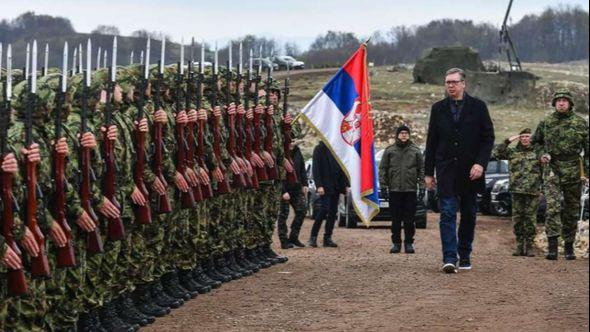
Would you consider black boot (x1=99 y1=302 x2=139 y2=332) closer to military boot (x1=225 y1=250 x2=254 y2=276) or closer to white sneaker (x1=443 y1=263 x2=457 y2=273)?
military boot (x1=225 y1=250 x2=254 y2=276)

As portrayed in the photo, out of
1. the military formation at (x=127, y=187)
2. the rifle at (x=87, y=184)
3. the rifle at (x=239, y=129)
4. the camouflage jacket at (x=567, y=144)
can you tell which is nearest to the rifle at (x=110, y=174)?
the military formation at (x=127, y=187)

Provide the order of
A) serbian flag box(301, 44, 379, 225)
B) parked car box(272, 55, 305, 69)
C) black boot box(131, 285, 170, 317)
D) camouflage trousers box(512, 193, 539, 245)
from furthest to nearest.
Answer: parked car box(272, 55, 305, 69), camouflage trousers box(512, 193, 539, 245), serbian flag box(301, 44, 379, 225), black boot box(131, 285, 170, 317)

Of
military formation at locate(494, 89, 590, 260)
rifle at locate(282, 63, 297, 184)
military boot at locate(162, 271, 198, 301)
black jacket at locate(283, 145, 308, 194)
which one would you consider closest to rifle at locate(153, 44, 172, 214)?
military boot at locate(162, 271, 198, 301)

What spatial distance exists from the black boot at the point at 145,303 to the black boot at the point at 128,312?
1.10 ft

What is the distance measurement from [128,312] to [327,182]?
333 inches

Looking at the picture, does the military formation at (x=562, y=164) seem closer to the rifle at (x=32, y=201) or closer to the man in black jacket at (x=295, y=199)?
the man in black jacket at (x=295, y=199)

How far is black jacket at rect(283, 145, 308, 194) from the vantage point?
18188 millimetres

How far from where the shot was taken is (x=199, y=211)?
39.9 feet

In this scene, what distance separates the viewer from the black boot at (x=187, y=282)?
12.0 metres

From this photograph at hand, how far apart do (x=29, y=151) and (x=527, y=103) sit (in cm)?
4708

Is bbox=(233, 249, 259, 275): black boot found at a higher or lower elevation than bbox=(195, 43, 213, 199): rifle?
lower

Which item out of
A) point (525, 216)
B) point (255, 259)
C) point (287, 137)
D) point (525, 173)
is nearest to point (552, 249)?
point (525, 216)

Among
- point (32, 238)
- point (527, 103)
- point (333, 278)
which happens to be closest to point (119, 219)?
point (32, 238)

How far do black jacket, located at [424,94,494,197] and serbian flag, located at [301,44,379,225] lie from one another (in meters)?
2.52
